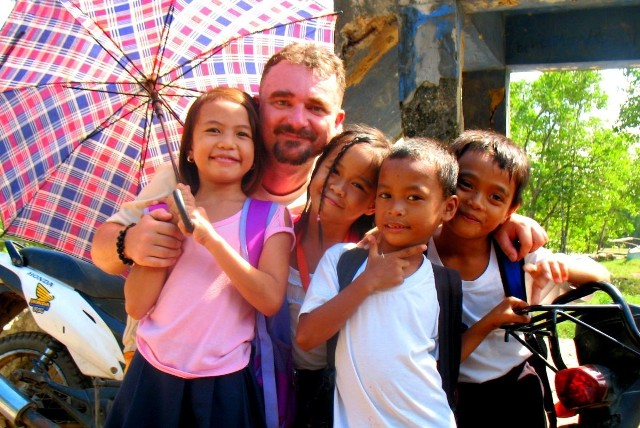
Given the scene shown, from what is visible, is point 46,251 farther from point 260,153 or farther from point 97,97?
point 260,153

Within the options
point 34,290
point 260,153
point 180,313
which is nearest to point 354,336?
point 180,313

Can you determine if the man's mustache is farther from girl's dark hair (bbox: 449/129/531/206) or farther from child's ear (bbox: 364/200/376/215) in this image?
girl's dark hair (bbox: 449/129/531/206)

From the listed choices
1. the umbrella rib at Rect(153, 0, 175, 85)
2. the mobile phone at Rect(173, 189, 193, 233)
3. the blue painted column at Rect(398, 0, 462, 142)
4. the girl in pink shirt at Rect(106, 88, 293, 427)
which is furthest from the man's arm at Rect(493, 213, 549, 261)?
the blue painted column at Rect(398, 0, 462, 142)

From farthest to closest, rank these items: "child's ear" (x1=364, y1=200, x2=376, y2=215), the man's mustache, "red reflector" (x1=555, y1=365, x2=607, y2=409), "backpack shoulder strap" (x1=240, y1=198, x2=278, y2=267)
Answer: the man's mustache < "child's ear" (x1=364, y1=200, x2=376, y2=215) < "backpack shoulder strap" (x1=240, y1=198, x2=278, y2=267) < "red reflector" (x1=555, y1=365, x2=607, y2=409)

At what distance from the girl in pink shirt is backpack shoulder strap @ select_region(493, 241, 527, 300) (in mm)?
681

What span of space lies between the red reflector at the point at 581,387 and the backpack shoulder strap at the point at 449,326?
0.29m

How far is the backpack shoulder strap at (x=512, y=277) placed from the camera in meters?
2.15

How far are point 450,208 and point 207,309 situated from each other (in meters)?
0.78

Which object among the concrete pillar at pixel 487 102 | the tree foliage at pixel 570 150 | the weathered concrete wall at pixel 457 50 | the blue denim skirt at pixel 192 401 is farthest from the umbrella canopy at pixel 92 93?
the tree foliage at pixel 570 150

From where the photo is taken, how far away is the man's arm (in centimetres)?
215

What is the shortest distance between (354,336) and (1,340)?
8.83 ft

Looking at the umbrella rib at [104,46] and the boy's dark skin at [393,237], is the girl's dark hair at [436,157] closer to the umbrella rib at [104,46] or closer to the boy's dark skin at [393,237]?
the boy's dark skin at [393,237]

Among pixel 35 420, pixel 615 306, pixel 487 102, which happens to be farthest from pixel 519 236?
pixel 487 102

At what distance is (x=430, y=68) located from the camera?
383 cm
